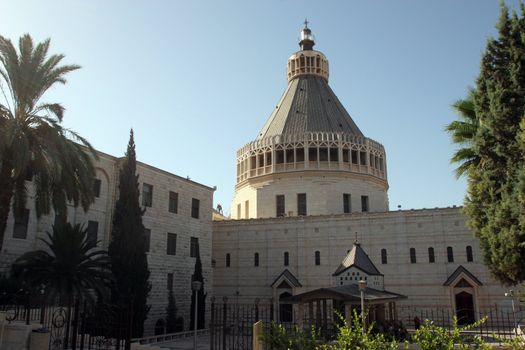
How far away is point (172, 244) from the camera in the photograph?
3381 centimetres

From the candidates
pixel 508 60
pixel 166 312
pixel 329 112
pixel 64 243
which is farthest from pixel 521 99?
pixel 329 112

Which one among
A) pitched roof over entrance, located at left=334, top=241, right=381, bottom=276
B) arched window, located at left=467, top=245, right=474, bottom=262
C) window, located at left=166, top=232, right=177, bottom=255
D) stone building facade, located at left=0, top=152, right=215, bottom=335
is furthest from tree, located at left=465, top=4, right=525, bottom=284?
window, located at left=166, top=232, right=177, bottom=255

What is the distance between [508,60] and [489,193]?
474 cm

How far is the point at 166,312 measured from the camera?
31.7 meters

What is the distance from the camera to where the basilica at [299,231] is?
30.1 m

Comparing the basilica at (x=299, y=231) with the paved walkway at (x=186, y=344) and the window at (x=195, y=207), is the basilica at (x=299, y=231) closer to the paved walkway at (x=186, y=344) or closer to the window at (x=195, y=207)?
the window at (x=195, y=207)

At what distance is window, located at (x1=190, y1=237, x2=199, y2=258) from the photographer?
35562 mm

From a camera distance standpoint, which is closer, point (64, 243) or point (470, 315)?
point (64, 243)

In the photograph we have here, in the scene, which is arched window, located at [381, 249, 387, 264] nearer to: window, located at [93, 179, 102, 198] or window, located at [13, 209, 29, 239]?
window, located at [93, 179, 102, 198]

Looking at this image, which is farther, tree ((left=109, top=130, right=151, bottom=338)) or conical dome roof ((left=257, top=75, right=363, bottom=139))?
conical dome roof ((left=257, top=75, right=363, bottom=139))

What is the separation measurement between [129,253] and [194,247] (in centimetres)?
1004

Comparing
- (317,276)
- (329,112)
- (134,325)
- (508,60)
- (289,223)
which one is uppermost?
(329,112)

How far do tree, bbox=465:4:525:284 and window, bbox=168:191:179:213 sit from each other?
855 inches

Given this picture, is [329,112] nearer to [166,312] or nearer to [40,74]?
[166,312]
